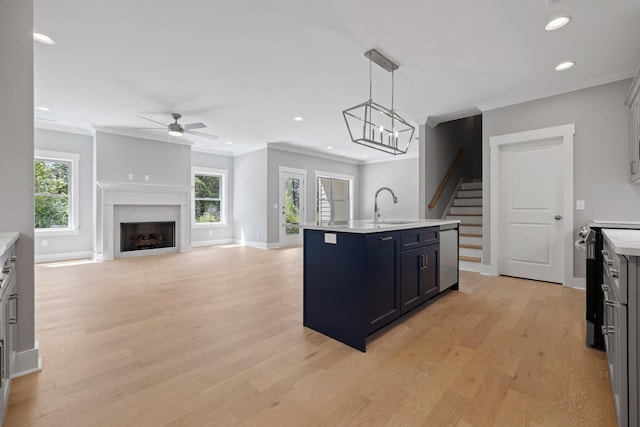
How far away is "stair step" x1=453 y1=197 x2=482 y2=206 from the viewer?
5832 millimetres

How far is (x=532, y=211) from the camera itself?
13.3 feet

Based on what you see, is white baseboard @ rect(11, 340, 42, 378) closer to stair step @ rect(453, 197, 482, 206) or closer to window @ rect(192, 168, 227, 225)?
window @ rect(192, 168, 227, 225)

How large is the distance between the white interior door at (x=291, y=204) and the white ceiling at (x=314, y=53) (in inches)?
119

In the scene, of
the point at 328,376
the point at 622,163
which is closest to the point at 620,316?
the point at 328,376

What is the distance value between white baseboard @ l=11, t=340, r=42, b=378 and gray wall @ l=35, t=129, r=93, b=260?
200 inches

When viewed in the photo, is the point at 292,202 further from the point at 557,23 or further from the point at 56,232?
the point at 557,23

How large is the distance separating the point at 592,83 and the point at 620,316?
3.73 meters

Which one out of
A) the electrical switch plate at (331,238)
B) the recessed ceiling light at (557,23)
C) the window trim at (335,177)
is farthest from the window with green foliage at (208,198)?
the recessed ceiling light at (557,23)

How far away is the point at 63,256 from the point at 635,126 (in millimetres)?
9233

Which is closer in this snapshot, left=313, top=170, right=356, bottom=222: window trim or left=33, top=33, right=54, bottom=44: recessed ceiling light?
left=33, top=33, right=54, bottom=44: recessed ceiling light

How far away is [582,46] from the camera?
2828mm

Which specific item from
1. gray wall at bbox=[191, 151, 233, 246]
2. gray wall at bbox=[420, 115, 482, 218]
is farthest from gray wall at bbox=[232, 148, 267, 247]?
gray wall at bbox=[420, 115, 482, 218]

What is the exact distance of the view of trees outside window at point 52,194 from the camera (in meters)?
5.55

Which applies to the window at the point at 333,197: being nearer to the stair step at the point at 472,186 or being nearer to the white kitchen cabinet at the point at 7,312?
the stair step at the point at 472,186
